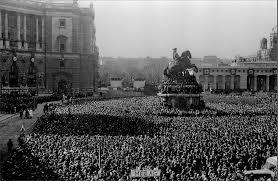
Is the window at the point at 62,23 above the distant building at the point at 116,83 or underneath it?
above

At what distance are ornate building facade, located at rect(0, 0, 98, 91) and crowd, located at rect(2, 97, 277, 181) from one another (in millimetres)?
36354

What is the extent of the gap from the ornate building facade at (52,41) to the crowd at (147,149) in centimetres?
3635

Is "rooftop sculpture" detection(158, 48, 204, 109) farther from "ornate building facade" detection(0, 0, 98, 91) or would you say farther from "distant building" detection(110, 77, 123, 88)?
"distant building" detection(110, 77, 123, 88)

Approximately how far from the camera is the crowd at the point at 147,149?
17.3 metres

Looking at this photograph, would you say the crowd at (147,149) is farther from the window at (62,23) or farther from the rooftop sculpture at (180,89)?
the window at (62,23)

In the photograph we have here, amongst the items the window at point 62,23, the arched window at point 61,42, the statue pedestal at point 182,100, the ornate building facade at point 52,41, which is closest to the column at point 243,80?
the ornate building facade at point 52,41

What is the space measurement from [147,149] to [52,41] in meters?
51.9

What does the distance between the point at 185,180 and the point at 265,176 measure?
14.4 feet

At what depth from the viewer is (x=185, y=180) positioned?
16141mm

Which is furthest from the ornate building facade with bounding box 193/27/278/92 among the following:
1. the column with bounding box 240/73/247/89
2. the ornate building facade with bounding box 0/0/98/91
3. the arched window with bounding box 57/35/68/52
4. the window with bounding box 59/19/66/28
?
the window with bounding box 59/19/66/28

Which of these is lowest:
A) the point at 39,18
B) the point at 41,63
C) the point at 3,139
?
the point at 3,139

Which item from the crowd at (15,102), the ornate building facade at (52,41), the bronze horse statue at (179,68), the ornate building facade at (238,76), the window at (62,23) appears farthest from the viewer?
the ornate building facade at (238,76)

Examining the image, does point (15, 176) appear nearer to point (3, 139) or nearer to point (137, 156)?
point (137, 156)

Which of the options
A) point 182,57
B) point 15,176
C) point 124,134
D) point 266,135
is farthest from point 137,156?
point 182,57
